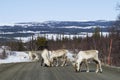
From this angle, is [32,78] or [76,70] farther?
[76,70]

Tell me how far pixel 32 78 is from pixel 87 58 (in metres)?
6.32

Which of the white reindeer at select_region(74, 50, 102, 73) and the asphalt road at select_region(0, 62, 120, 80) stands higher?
the white reindeer at select_region(74, 50, 102, 73)

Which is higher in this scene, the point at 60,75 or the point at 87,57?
the point at 87,57

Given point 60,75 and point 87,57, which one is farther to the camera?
point 87,57

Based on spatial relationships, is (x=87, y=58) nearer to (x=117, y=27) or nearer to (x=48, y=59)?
(x=48, y=59)

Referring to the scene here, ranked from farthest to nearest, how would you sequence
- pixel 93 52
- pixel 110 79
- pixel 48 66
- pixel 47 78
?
pixel 48 66, pixel 93 52, pixel 47 78, pixel 110 79

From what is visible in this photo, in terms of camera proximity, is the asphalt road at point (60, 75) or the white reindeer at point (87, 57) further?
the white reindeer at point (87, 57)

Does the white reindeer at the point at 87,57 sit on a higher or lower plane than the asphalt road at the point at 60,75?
higher

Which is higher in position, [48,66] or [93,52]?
[93,52]

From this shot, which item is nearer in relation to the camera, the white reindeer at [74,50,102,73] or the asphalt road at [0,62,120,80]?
the asphalt road at [0,62,120,80]

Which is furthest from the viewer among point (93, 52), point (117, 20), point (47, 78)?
point (117, 20)

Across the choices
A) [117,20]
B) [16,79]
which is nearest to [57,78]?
[16,79]

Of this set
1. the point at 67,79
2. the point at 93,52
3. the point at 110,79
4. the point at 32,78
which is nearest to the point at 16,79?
the point at 32,78

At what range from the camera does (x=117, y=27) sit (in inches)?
2470
